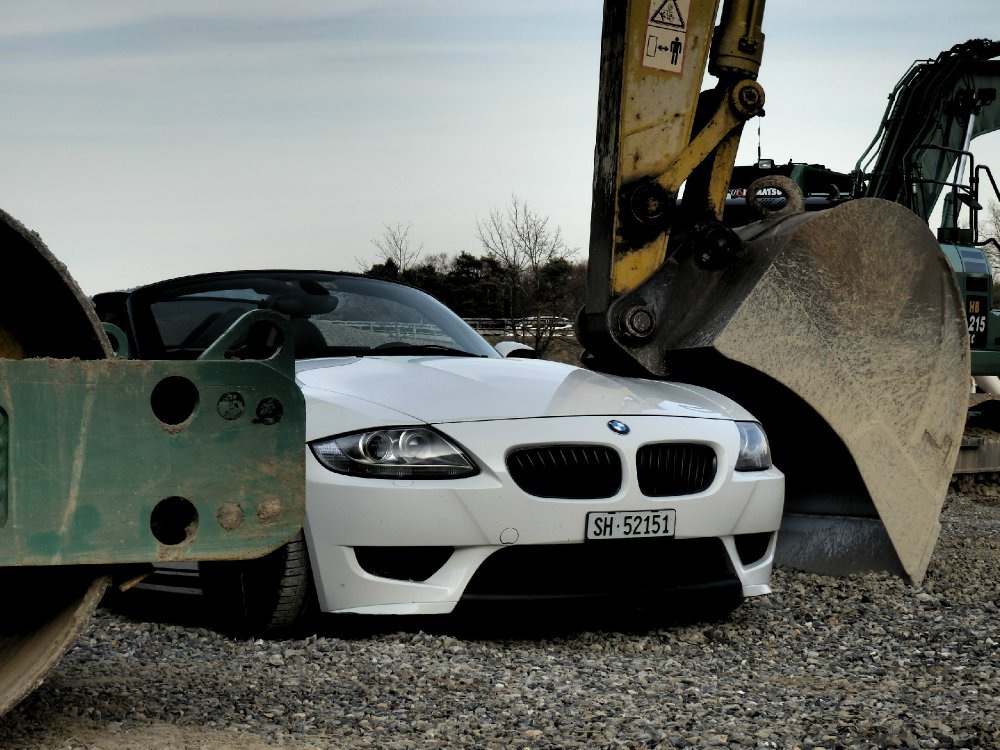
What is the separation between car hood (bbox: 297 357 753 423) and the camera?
4559 millimetres

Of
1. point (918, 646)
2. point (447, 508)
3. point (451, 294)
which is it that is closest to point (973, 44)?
point (918, 646)

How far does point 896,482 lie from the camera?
5852 millimetres

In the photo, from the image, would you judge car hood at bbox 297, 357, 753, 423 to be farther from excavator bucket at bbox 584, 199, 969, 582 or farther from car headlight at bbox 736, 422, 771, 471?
excavator bucket at bbox 584, 199, 969, 582

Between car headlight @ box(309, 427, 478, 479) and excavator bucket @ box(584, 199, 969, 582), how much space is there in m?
1.63

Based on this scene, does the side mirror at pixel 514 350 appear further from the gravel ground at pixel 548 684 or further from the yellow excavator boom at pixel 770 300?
the gravel ground at pixel 548 684

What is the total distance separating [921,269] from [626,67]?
168 centimetres

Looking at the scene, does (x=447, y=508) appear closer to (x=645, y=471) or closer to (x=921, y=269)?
(x=645, y=471)

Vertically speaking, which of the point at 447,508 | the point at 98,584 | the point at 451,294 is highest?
the point at 98,584

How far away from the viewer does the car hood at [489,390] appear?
4.56 m

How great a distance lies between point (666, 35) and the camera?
238 inches

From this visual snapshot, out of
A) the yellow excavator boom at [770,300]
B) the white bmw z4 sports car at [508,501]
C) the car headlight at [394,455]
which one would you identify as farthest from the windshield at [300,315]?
the car headlight at [394,455]

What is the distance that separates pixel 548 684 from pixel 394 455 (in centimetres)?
97

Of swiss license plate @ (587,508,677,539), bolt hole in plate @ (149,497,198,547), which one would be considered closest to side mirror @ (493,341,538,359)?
swiss license plate @ (587,508,677,539)

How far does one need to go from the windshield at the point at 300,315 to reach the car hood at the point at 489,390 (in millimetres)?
307
